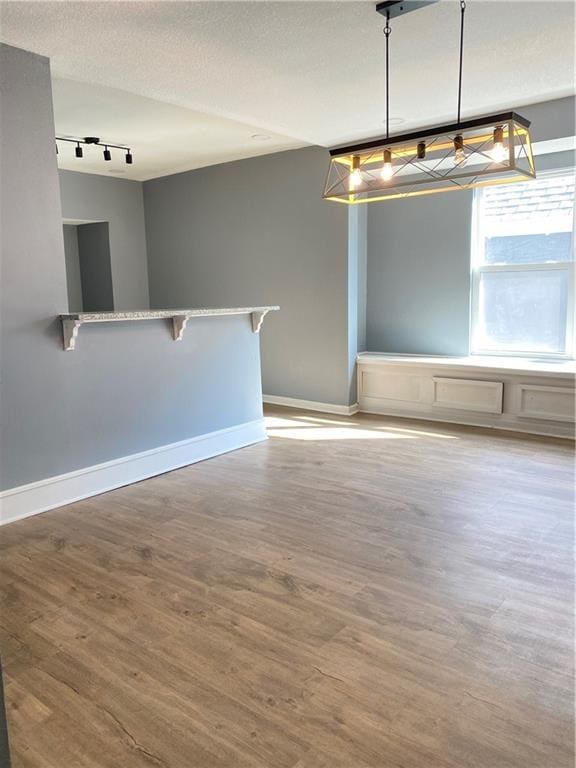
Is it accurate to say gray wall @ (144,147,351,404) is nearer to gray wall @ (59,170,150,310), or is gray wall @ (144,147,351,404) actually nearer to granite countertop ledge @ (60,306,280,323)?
gray wall @ (59,170,150,310)

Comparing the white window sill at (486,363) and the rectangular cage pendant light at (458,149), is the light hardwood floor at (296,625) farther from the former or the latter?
the rectangular cage pendant light at (458,149)

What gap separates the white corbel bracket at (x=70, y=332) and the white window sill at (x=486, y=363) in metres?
3.15

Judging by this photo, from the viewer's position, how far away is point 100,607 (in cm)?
237

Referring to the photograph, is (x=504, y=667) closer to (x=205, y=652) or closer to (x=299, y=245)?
(x=205, y=652)

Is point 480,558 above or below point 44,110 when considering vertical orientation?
below

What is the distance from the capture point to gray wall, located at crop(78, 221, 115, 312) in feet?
22.9

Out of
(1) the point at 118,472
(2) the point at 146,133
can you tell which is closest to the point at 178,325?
(1) the point at 118,472

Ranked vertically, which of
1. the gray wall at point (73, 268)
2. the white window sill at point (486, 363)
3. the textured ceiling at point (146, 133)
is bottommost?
the white window sill at point (486, 363)

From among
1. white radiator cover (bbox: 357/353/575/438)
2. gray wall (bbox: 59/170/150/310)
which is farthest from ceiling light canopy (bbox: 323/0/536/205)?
gray wall (bbox: 59/170/150/310)

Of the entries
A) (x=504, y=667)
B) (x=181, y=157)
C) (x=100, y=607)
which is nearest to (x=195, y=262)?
(x=181, y=157)

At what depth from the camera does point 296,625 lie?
2.22 metres

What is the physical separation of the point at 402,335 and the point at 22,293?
3.87m

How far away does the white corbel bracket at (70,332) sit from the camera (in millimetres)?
3424

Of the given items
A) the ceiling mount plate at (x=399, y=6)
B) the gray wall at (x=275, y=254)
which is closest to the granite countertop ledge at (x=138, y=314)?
the gray wall at (x=275, y=254)
